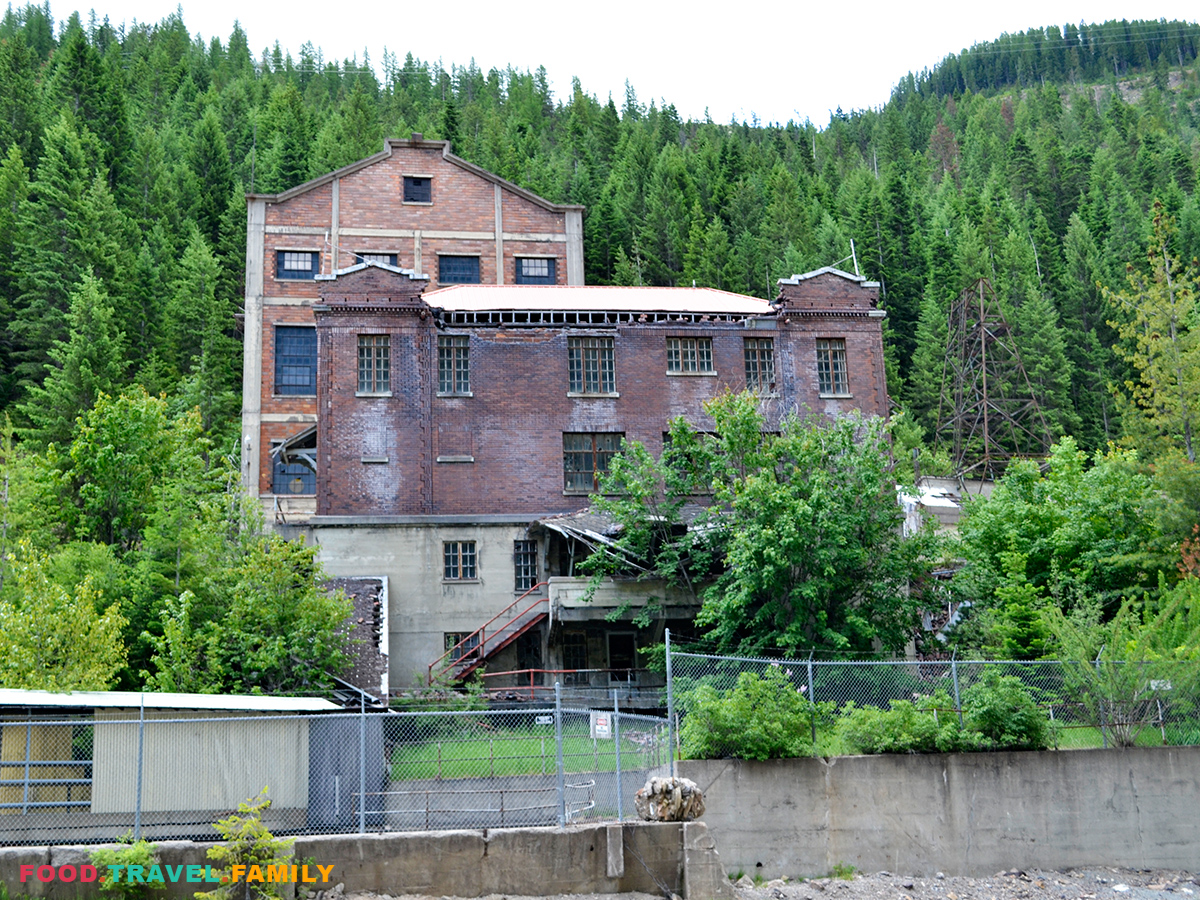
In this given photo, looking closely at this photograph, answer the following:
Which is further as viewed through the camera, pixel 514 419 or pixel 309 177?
pixel 309 177

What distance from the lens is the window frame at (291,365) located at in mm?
48859

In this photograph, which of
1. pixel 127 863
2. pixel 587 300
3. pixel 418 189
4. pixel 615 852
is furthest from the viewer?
pixel 418 189

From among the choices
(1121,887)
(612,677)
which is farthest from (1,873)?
(612,677)

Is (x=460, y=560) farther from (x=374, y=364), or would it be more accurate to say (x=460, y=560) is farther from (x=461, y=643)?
(x=374, y=364)

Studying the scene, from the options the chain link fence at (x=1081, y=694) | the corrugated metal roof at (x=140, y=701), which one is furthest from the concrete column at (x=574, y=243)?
the corrugated metal roof at (x=140, y=701)

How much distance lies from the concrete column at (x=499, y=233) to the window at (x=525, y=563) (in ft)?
60.2

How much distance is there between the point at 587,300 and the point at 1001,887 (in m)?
25.1

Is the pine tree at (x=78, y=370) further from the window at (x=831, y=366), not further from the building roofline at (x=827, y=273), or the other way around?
the window at (x=831, y=366)

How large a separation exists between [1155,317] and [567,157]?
6756 centimetres

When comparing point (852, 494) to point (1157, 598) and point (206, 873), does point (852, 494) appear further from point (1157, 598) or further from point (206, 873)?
point (206, 873)

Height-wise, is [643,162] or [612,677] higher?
Result: [643,162]

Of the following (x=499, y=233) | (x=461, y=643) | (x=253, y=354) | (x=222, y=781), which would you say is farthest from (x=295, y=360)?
(x=222, y=781)

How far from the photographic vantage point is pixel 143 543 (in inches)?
1217

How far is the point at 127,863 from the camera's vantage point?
537 inches
